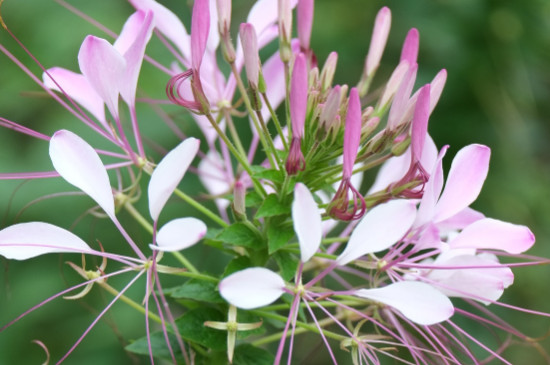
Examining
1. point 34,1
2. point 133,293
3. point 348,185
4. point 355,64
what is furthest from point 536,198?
point 34,1

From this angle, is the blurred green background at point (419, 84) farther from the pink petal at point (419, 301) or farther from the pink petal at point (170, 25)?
the pink petal at point (419, 301)

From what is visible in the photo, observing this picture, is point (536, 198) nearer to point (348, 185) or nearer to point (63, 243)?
point (348, 185)

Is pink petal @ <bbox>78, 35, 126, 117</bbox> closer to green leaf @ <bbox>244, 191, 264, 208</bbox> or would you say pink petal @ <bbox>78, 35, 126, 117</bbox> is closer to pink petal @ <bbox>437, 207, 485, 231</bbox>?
green leaf @ <bbox>244, 191, 264, 208</bbox>

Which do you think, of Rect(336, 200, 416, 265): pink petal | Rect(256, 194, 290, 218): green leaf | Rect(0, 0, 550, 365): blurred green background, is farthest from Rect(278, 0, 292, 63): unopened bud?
Rect(0, 0, 550, 365): blurred green background

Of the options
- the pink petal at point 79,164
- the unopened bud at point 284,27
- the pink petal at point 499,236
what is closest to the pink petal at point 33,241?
the pink petal at point 79,164

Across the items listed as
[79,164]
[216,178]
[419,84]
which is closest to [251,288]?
[79,164]

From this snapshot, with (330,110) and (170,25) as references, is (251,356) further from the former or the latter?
(170,25)
